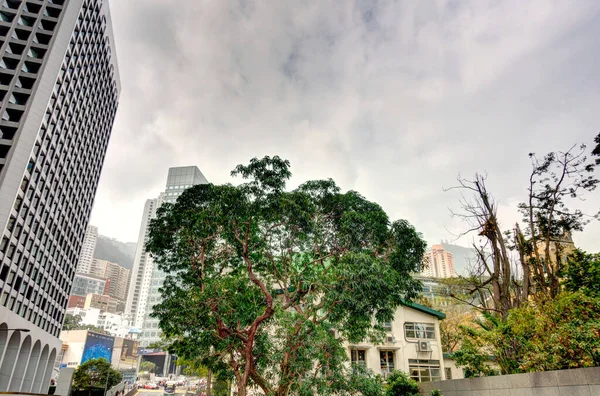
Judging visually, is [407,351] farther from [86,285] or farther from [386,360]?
[86,285]

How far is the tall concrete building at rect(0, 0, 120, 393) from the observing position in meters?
33.8

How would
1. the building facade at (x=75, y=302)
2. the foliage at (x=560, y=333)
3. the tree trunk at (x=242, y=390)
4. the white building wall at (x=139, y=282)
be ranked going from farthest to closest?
the white building wall at (x=139, y=282)
the building facade at (x=75, y=302)
the tree trunk at (x=242, y=390)
the foliage at (x=560, y=333)

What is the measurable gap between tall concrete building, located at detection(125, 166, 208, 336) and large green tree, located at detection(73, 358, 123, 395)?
2541 inches

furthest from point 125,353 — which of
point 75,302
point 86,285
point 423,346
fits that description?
point 86,285

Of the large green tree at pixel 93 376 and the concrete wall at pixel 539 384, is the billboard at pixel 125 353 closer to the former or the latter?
the large green tree at pixel 93 376

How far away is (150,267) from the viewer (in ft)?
533

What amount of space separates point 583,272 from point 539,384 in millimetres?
4485

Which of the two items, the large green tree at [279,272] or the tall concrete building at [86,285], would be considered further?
the tall concrete building at [86,285]

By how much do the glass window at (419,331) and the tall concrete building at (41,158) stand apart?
3238 centimetres

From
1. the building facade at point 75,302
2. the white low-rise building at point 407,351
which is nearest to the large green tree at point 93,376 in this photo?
the white low-rise building at point 407,351

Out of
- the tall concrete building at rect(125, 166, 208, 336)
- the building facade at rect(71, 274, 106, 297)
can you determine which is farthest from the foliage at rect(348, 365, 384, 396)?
the building facade at rect(71, 274, 106, 297)

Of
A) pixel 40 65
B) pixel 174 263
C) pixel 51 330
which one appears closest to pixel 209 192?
pixel 174 263

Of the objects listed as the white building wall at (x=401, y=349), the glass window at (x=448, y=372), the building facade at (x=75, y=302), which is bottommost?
the glass window at (x=448, y=372)

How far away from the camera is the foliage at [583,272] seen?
39.6ft
